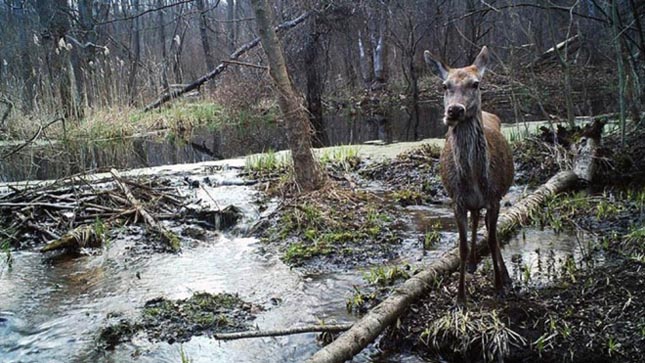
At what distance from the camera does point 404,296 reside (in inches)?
145

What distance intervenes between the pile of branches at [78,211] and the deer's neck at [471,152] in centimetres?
309

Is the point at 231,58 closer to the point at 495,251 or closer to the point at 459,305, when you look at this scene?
the point at 495,251

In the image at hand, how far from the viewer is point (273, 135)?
46.3ft

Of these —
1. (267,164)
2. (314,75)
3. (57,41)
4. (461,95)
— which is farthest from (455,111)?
(314,75)

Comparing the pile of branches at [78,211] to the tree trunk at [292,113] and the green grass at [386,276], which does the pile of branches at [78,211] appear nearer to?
the tree trunk at [292,113]

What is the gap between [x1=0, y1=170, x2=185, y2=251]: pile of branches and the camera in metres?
5.95

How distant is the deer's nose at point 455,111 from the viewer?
348 centimetres

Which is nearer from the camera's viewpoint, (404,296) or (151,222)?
(404,296)

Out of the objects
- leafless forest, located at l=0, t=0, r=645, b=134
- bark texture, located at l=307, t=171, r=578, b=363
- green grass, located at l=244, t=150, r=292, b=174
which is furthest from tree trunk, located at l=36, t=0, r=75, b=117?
bark texture, located at l=307, t=171, r=578, b=363

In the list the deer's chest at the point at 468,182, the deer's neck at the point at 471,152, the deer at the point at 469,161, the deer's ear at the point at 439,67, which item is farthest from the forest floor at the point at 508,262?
the deer's ear at the point at 439,67

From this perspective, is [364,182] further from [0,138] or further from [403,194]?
[0,138]

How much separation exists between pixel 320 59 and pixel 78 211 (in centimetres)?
1061

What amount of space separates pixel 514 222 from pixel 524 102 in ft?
38.6

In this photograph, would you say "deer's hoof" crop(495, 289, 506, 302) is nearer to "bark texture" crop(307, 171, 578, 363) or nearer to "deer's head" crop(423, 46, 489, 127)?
"bark texture" crop(307, 171, 578, 363)
